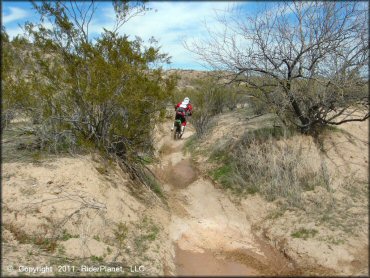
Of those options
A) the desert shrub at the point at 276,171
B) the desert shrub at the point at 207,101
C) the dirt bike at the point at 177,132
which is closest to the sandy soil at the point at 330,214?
the desert shrub at the point at 276,171

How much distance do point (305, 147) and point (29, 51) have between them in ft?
24.0

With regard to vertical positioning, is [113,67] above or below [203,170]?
above

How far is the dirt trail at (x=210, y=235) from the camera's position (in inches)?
215

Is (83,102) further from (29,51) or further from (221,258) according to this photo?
(221,258)

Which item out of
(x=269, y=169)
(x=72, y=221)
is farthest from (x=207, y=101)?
(x=72, y=221)

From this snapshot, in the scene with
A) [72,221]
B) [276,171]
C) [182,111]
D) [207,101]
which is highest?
[207,101]

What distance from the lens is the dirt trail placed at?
5465mm

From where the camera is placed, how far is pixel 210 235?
6.67 meters

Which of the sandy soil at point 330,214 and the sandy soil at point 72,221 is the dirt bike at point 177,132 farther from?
the sandy soil at point 72,221

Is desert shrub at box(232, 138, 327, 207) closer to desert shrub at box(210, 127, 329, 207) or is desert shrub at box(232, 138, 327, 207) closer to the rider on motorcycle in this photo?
desert shrub at box(210, 127, 329, 207)

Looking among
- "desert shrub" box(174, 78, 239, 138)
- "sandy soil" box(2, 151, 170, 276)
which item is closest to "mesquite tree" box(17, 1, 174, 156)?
"sandy soil" box(2, 151, 170, 276)

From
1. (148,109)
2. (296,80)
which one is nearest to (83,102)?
(148,109)

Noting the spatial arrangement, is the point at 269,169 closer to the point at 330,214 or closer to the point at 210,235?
the point at 330,214

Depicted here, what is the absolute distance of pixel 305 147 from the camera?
346 inches
